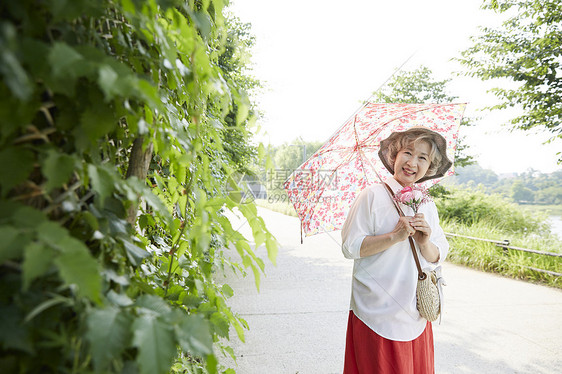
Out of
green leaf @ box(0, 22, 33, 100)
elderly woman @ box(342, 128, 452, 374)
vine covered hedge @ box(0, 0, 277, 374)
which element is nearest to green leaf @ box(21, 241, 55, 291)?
vine covered hedge @ box(0, 0, 277, 374)

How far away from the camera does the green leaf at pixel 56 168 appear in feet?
1.85

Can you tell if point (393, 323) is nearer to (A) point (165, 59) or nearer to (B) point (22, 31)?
(A) point (165, 59)

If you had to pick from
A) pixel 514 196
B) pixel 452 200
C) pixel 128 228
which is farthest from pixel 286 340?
pixel 514 196

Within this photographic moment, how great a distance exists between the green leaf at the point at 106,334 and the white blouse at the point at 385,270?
197 centimetres

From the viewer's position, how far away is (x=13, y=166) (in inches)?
21.8

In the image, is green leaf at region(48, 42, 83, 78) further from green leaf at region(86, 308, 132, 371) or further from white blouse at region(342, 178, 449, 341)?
white blouse at region(342, 178, 449, 341)

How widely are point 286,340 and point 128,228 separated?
3680mm

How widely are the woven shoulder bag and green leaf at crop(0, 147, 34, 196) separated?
2.21m

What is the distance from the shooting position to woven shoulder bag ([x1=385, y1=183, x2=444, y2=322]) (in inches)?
88.1

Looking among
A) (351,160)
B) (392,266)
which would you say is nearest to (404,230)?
(392,266)

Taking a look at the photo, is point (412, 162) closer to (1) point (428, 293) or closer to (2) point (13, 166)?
(1) point (428, 293)

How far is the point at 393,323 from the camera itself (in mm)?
2260

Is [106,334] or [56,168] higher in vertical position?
[56,168]

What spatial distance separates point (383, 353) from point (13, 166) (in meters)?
2.32
